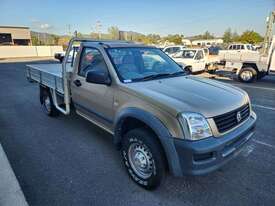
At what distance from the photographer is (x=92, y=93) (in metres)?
3.61

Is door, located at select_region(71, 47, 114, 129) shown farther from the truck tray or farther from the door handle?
the truck tray

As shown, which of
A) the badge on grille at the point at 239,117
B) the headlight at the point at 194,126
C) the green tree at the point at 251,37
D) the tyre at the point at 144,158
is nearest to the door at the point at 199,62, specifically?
the badge on grille at the point at 239,117

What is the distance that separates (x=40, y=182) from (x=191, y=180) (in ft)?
6.79

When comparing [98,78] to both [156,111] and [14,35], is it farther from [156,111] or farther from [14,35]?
[14,35]

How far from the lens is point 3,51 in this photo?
37594 mm

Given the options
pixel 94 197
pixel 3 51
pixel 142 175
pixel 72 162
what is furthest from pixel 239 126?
pixel 3 51

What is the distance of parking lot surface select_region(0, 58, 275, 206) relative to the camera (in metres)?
2.68

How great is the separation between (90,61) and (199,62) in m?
9.91

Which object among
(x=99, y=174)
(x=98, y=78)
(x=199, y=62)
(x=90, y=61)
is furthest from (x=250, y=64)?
(x=99, y=174)

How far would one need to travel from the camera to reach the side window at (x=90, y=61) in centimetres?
349

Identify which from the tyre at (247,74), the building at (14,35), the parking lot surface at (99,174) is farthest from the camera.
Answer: the building at (14,35)

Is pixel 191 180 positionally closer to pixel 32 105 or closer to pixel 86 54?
pixel 86 54

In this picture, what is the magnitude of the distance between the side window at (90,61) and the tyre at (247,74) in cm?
949

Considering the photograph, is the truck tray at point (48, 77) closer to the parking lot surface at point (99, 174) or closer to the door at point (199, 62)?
the parking lot surface at point (99, 174)
